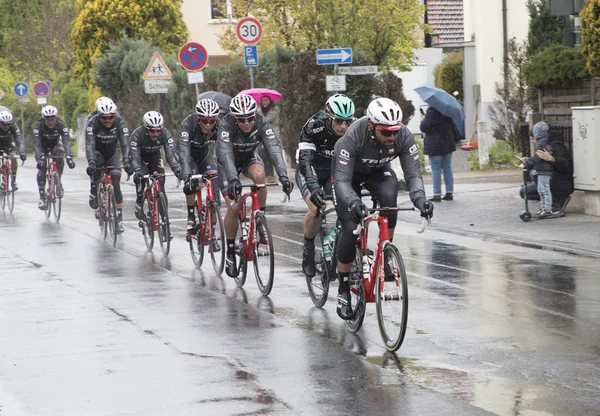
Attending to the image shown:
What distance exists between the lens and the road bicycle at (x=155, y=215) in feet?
49.6

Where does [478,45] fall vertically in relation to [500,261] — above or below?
above

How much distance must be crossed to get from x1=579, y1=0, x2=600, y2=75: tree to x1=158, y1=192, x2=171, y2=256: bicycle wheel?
19.3 ft

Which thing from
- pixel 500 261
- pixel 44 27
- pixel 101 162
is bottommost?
pixel 500 261

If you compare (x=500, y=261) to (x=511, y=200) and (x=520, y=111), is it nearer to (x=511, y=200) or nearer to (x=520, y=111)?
(x=511, y=200)

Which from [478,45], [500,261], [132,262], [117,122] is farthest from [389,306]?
[478,45]

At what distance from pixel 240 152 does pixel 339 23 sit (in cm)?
2008

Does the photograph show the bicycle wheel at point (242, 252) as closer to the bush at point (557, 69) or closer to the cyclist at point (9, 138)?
the bush at point (557, 69)

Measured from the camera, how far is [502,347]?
868 cm

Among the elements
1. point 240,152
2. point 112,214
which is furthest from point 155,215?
point 240,152

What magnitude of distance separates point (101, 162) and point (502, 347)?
33.7 feet

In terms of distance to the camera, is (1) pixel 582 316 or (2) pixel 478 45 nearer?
(1) pixel 582 316

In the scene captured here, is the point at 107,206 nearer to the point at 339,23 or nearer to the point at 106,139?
the point at 106,139

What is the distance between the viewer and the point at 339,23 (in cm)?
3178

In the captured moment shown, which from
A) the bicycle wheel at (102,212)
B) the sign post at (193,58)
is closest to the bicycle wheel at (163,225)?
the bicycle wheel at (102,212)
